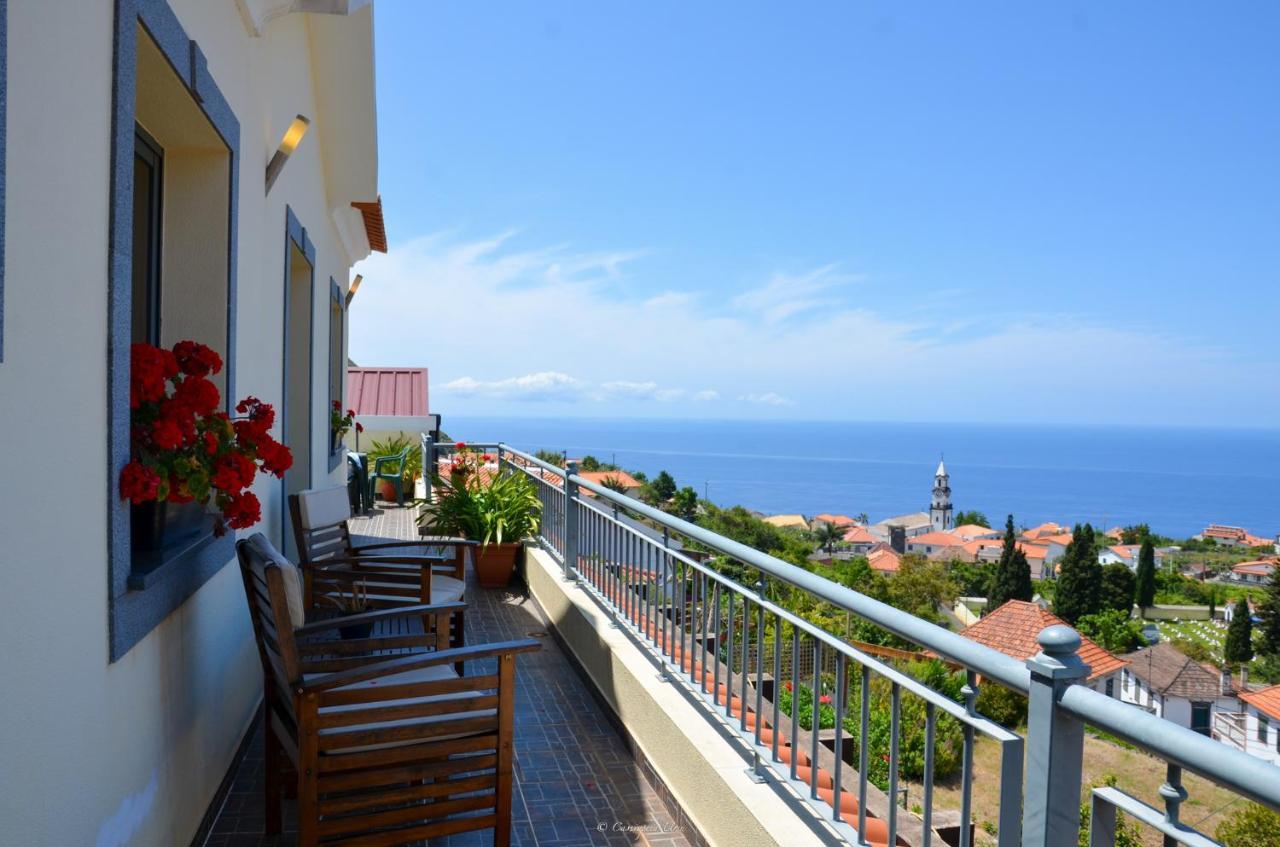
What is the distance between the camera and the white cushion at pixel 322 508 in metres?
4.77

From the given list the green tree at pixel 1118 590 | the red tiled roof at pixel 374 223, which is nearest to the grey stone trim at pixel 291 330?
the red tiled roof at pixel 374 223

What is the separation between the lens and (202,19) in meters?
2.86

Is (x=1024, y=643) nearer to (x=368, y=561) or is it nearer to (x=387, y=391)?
(x=387, y=391)

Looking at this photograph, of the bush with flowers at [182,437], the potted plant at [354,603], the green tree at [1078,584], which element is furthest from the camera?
the green tree at [1078,584]

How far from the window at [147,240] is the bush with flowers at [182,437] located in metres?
0.57

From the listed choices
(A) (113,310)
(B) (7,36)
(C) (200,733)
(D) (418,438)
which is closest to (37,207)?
(B) (7,36)

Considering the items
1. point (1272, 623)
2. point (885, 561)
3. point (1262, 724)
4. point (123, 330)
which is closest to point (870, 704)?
point (123, 330)

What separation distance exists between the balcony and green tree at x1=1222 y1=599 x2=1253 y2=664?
45.9 metres

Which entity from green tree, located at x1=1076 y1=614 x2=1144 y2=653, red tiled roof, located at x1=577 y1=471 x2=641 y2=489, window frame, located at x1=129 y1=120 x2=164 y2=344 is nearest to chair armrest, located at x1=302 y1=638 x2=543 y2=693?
window frame, located at x1=129 y1=120 x2=164 y2=344

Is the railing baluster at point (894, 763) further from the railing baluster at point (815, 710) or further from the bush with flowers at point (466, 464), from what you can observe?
the bush with flowers at point (466, 464)

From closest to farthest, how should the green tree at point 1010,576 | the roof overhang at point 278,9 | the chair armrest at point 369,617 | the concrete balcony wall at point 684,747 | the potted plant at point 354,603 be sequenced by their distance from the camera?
1. the concrete balcony wall at point 684,747
2. the chair armrest at point 369,617
3. the roof overhang at point 278,9
4. the potted plant at point 354,603
5. the green tree at point 1010,576

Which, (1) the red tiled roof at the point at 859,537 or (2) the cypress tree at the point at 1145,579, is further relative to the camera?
(1) the red tiled roof at the point at 859,537

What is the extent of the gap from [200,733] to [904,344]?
165587 millimetres

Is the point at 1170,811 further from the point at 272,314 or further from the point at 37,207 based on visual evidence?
the point at 272,314
